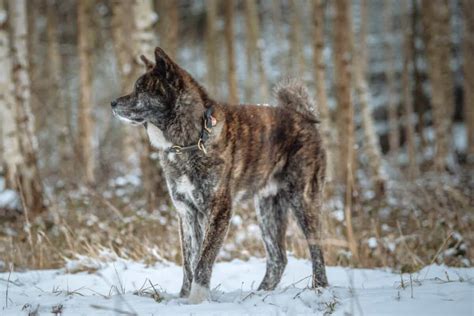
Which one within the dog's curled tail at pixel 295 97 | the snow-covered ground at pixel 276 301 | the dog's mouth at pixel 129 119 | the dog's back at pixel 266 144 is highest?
the dog's curled tail at pixel 295 97

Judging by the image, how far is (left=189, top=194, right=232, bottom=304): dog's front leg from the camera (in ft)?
14.0

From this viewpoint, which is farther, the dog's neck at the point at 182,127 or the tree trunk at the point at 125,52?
the tree trunk at the point at 125,52

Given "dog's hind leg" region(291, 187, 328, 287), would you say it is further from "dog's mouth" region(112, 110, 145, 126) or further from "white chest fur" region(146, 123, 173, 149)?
"dog's mouth" region(112, 110, 145, 126)

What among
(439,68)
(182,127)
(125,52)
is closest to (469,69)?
(439,68)

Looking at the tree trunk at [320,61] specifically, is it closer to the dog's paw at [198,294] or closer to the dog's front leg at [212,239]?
the dog's front leg at [212,239]

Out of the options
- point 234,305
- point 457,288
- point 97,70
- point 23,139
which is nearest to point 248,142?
point 234,305

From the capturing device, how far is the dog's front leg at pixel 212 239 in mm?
4254

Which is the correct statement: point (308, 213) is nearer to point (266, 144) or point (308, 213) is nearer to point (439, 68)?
point (266, 144)

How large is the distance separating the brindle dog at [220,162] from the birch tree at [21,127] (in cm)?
493

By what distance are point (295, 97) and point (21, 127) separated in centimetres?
545

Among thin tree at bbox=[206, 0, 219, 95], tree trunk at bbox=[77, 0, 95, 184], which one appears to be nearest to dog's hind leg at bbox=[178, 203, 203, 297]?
tree trunk at bbox=[77, 0, 95, 184]

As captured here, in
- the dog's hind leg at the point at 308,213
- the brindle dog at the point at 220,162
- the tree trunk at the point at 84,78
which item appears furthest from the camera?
the tree trunk at the point at 84,78

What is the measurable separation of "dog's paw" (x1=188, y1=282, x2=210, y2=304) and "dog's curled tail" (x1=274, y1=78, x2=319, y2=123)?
6.91 feet

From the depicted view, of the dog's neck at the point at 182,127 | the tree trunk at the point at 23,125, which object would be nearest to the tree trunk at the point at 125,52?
the tree trunk at the point at 23,125
